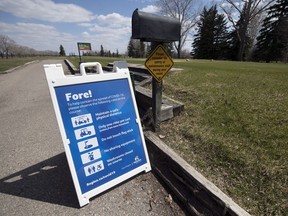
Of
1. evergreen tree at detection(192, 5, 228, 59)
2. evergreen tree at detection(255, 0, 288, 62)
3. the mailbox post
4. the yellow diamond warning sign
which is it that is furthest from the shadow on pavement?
evergreen tree at detection(192, 5, 228, 59)

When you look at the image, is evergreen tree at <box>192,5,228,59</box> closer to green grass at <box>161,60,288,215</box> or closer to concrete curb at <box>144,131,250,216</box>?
green grass at <box>161,60,288,215</box>

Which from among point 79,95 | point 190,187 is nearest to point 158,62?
point 79,95

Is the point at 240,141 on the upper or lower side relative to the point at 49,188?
upper

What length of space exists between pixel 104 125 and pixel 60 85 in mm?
690

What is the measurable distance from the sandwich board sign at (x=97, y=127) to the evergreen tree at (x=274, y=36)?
3867 cm

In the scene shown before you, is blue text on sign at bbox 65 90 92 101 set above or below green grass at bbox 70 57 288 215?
above

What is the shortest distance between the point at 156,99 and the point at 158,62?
25.5 inches

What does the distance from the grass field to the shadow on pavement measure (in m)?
1.67

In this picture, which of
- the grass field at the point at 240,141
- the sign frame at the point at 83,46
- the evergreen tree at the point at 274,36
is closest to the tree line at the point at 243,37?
the evergreen tree at the point at 274,36

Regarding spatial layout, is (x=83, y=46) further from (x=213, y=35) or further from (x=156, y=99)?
(x=213, y=35)

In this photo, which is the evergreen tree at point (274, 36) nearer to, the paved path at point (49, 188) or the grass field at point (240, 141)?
the grass field at point (240, 141)

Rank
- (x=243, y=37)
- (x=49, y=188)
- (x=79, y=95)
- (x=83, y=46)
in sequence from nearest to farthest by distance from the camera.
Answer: (x=79, y=95) → (x=49, y=188) → (x=83, y=46) → (x=243, y=37)

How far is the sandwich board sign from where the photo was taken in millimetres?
2115

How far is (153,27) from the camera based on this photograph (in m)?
2.69
